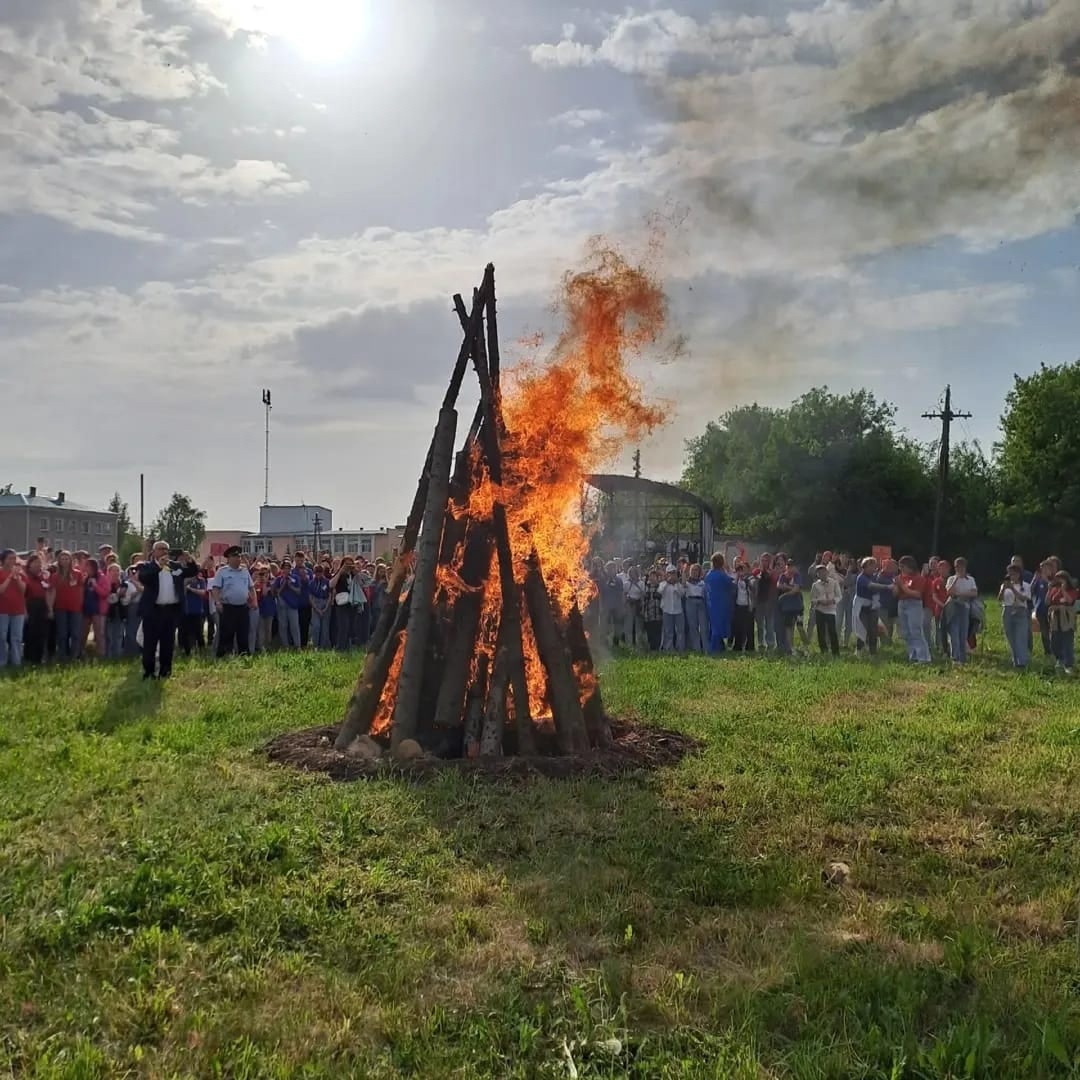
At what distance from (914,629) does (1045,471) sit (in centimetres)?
3490

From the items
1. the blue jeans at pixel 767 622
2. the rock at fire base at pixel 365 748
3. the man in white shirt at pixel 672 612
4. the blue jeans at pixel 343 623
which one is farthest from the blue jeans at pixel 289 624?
the rock at fire base at pixel 365 748

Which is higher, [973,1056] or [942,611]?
[942,611]

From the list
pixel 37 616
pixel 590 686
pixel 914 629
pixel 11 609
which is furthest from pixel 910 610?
pixel 11 609

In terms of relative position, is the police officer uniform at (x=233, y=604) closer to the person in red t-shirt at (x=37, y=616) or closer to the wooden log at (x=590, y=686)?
the person in red t-shirt at (x=37, y=616)

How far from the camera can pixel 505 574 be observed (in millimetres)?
9656

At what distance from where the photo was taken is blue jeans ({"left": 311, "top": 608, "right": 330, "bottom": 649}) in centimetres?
1892

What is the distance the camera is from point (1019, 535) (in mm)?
47656

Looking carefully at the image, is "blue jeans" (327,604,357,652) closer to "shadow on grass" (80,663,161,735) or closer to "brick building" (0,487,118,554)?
"shadow on grass" (80,663,161,735)

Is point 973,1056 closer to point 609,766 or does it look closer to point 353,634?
point 609,766

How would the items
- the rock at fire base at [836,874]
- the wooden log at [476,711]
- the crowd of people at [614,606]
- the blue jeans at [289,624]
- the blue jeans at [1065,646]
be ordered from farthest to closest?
the blue jeans at [289,624] < the blue jeans at [1065,646] < the crowd of people at [614,606] < the wooden log at [476,711] < the rock at fire base at [836,874]

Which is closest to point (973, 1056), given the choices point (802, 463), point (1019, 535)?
point (1019, 535)

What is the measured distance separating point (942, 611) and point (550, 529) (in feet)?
36.8

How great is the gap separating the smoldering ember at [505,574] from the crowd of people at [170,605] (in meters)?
5.72

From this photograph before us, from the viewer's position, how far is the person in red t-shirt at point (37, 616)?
51.5 feet
